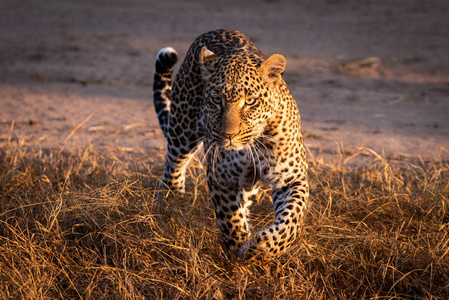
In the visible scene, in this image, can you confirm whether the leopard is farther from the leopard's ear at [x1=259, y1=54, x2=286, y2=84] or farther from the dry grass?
the dry grass

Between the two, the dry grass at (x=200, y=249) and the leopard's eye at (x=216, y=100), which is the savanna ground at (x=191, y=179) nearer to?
the dry grass at (x=200, y=249)

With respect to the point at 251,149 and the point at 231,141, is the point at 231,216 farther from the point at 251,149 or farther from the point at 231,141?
the point at 231,141

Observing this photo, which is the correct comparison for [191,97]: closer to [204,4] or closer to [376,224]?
[376,224]

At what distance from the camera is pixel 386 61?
12195 millimetres

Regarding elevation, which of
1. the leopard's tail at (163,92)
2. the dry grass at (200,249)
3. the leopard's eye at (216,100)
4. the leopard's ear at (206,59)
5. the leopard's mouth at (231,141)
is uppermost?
the leopard's ear at (206,59)

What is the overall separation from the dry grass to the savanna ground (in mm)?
14

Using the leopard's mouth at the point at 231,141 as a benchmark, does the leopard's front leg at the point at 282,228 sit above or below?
below

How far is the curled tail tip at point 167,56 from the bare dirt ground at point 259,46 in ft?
4.02

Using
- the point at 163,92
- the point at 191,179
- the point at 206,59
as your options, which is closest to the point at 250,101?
the point at 206,59

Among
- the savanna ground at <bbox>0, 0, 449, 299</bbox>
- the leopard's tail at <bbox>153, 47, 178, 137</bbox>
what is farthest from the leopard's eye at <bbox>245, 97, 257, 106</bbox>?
the leopard's tail at <bbox>153, 47, 178, 137</bbox>

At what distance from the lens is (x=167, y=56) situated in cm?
531

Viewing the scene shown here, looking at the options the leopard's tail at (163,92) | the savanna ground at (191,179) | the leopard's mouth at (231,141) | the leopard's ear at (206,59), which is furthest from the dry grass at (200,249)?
the leopard's ear at (206,59)

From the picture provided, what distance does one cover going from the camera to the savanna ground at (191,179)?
3730 mm

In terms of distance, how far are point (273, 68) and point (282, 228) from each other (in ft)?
3.29
